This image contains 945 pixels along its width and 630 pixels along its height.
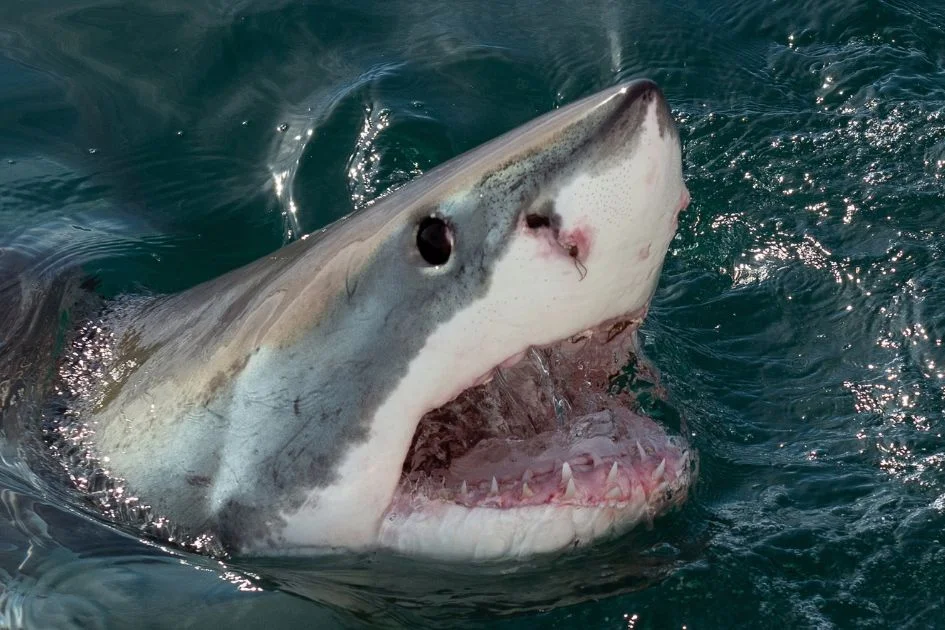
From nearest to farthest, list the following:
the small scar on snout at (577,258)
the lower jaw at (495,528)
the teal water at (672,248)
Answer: the small scar on snout at (577,258)
the lower jaw at (495,528)
the teal water at (672,248)

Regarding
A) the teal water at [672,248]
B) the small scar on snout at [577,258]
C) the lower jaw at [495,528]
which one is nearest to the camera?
the small scar on snout at [577,258]

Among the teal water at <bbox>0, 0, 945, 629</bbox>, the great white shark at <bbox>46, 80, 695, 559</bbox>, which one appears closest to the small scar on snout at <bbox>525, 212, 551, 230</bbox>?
the great white shark at <bbox>46, 80, 695, 559</bbox>

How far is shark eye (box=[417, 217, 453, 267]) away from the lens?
77.9 inches

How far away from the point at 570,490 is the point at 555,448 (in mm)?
126

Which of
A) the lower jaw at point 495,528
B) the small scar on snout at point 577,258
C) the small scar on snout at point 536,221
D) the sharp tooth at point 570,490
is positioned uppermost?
the small scar on snout at point 536,221

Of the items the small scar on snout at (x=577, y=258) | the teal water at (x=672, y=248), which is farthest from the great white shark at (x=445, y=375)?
the teal water at (x=672, y=248)

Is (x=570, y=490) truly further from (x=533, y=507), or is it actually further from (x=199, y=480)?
(x=199, y=480)

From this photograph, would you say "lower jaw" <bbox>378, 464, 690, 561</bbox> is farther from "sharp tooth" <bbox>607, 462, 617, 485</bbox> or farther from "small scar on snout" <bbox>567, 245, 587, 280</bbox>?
"small scar on snout" <bbox>567, 245, 587, 280</bbox>

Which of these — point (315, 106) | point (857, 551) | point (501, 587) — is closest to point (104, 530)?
point (501, 587)

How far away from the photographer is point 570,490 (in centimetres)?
208

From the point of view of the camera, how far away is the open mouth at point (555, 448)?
2.09 metres

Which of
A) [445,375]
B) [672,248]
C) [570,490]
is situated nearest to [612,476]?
[570,490]

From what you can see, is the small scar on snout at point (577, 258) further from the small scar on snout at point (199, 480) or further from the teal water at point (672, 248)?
the small scar on snout at point (199, 480)

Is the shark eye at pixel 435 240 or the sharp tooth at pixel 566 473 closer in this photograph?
the shark eye at pixel 435 240
